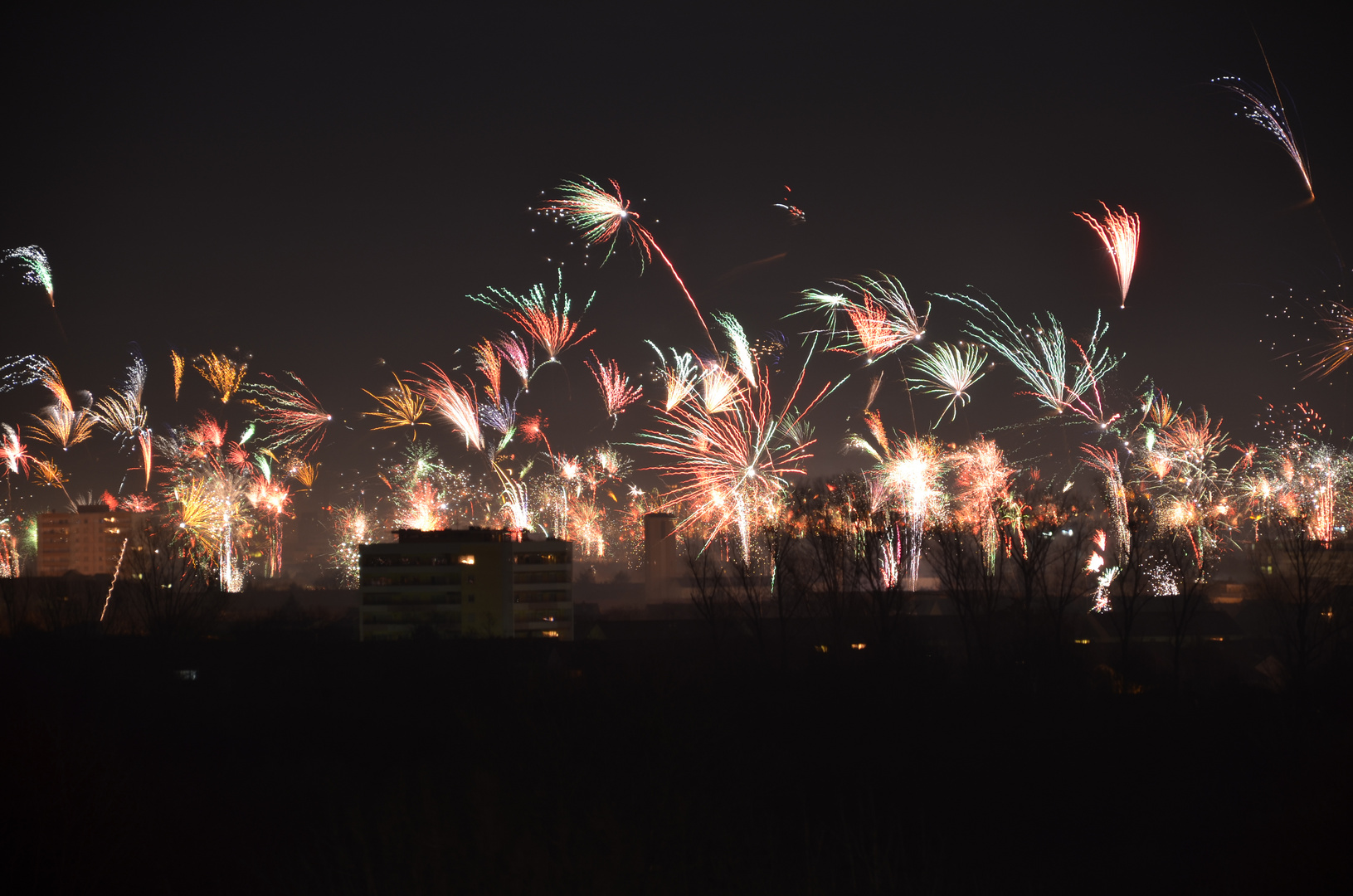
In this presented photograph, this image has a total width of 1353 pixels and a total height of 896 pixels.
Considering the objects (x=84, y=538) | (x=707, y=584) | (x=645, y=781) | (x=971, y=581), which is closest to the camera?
(x=645, y=781)

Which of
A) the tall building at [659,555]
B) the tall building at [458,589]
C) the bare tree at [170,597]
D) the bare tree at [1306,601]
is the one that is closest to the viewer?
the bare tree at [1306,601]

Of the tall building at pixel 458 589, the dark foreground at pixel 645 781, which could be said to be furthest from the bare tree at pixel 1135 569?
the tall building at pixel 458 589

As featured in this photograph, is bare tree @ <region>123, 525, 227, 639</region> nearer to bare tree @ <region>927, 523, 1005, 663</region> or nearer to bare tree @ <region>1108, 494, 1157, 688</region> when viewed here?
bare tree @ <region>927, 523, 1005, 663</region>

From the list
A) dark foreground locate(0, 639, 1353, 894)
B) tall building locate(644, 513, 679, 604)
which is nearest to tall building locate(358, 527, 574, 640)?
dark foreground locate(0, 639, 1353, 894)

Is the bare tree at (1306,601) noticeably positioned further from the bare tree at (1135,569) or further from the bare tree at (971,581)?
the bare tree at (971,581)

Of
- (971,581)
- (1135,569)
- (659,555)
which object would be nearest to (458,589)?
(971,581)

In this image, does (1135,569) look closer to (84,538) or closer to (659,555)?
(659,555)
